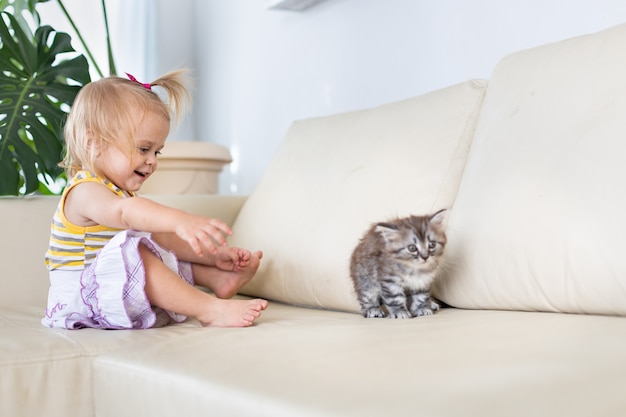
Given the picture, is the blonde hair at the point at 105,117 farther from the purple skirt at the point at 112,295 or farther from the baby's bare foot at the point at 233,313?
the baby's bare foot at the point at 233,313

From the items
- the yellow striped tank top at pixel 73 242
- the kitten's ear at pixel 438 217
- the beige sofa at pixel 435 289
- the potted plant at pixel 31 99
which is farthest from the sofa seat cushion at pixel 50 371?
the potted plant at pixel 31 99

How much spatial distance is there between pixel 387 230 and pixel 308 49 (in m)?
1.57

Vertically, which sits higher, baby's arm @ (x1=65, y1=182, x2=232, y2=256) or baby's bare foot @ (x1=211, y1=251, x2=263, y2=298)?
baby's arm @ (x1=65, y1=182, x2=232, y2=256)

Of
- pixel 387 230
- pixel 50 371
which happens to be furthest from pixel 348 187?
pixel 50 371

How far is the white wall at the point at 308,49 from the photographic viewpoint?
2021 mm

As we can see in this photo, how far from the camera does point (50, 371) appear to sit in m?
1.22

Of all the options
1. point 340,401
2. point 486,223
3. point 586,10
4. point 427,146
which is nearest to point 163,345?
point 340,401

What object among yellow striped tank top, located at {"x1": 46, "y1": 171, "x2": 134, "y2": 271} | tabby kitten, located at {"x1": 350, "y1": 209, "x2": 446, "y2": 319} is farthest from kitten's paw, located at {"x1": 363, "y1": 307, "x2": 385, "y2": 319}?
yellow striped tank top, located at {"x1": 46, "y1": 171, "x2": 134, "y2": 271}

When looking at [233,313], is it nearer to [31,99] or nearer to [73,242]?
[73,242]

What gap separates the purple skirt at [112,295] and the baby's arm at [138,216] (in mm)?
47

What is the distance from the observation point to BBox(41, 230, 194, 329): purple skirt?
1454mm

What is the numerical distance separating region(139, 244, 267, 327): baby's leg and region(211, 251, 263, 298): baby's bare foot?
0.96 feet

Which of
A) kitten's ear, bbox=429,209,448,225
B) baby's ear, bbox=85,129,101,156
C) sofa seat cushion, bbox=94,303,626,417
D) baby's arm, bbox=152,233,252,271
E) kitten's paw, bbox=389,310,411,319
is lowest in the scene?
kitten's paw, bbox=389,310,411,319

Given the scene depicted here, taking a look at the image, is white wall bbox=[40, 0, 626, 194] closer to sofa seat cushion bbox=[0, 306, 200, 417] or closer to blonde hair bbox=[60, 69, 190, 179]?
blonde hair bbox=[60, 69, 190, 179]
